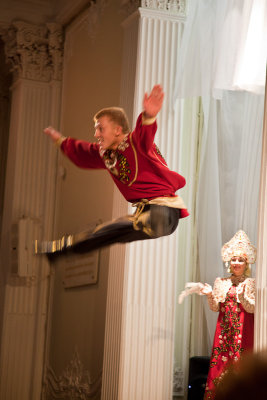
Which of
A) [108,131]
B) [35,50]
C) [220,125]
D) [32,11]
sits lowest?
[108,131]

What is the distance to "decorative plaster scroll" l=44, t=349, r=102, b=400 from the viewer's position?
706cm

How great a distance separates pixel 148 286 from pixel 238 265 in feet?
3.47

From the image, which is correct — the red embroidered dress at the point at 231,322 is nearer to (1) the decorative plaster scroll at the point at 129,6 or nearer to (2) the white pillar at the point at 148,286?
(2) the white pillar at the point at 148,286

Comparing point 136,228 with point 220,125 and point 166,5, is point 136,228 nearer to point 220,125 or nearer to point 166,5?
point 220,125

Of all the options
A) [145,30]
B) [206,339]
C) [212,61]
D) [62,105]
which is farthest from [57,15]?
[206,339]

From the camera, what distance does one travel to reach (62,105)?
8867 millimetres

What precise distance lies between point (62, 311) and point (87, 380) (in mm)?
1191

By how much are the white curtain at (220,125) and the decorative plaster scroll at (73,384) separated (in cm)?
157

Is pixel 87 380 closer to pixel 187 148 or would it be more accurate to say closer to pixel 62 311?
pixel 62 311

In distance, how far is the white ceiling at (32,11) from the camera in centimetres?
898

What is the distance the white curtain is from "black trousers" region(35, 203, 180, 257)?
1.20 meters

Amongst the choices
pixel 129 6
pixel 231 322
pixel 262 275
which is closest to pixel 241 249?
pixel 231 322

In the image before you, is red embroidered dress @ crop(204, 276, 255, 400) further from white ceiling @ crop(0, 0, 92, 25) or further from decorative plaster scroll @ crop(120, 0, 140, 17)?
white ceiling @ crop(0, 0, 92, 25)

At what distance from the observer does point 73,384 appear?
7.46 metres
